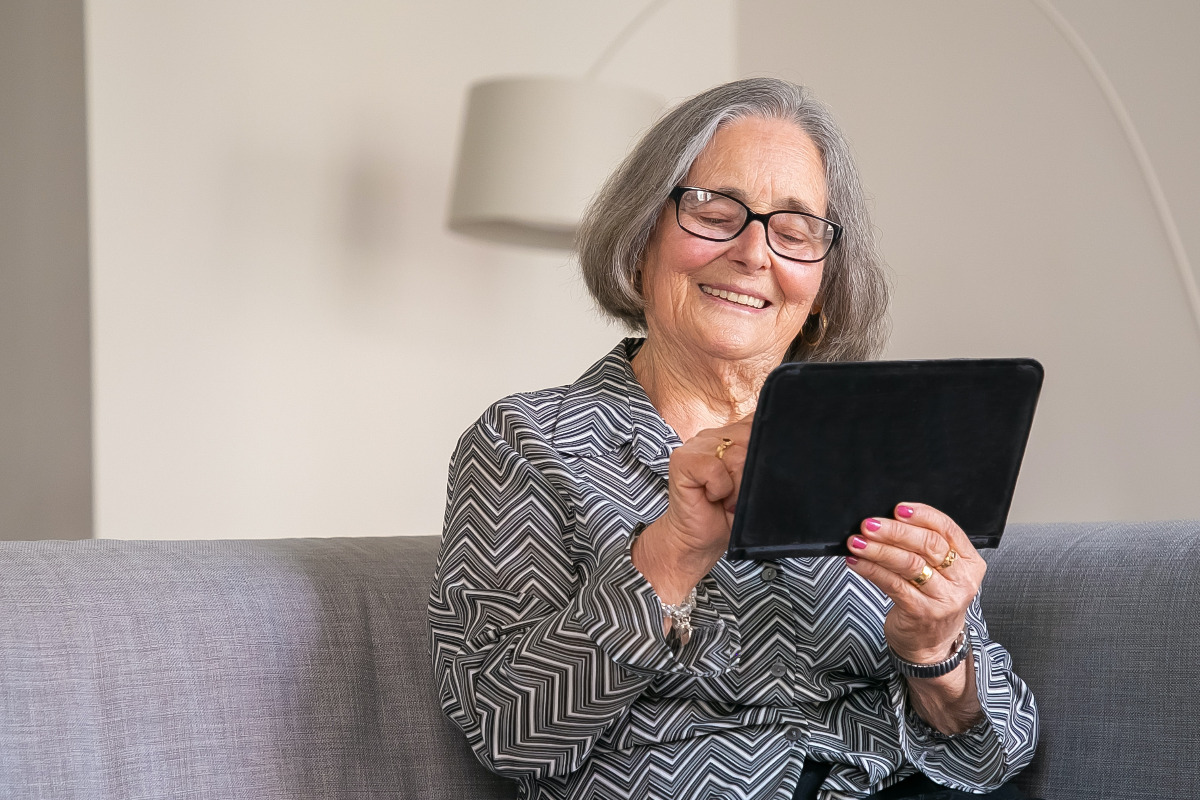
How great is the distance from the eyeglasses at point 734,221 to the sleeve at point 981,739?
16.5 inches

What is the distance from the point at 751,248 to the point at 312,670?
59 cm

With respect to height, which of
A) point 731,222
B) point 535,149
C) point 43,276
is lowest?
point 43,276

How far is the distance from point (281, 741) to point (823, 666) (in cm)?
49

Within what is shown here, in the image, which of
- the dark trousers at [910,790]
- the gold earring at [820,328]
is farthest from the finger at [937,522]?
the gold earring at [820,328]

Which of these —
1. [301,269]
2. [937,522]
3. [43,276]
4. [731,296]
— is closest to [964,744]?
[937,522]

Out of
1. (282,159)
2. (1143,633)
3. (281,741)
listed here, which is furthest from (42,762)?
(282,159)

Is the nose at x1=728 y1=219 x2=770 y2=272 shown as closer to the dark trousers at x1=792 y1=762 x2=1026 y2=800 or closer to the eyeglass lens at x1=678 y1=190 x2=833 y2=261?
the eyeglass lens at x1=678 y1=190 x2=833 y2=261

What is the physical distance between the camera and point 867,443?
0.87 m

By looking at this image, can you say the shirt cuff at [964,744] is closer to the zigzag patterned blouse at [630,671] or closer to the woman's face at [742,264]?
the zigzag patterned blouse at [630,671]

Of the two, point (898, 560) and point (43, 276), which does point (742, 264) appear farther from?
point (43, 276)

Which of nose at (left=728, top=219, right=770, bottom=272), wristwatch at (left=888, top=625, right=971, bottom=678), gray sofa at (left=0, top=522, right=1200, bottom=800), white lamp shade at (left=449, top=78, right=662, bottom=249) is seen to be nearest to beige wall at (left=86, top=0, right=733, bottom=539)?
white lamp shade at (left=449, top=78, right=662, bottom=249)

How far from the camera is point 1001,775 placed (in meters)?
1.06

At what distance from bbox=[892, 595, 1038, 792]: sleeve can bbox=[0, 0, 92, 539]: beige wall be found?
1.67m

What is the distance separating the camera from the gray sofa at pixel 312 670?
949mm
